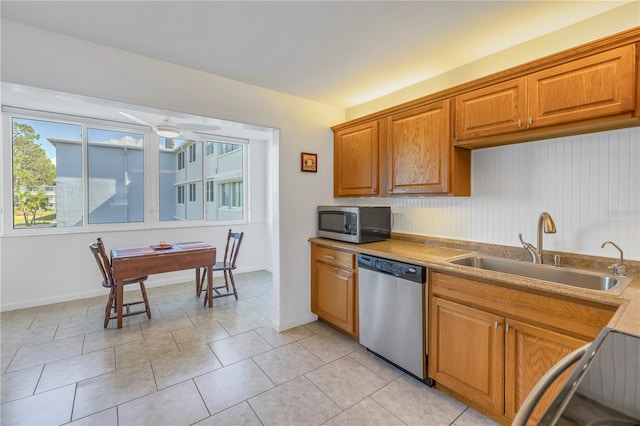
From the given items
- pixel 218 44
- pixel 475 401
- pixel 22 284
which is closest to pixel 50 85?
pixel 218 44

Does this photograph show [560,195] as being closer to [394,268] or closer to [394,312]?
[394,268]

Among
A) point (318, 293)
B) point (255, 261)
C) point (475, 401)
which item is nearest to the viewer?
point (475, 401)

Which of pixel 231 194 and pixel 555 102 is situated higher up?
pixel 555 102

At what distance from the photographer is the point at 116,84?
2.10 m

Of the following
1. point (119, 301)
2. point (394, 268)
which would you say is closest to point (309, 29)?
point (394, 268)

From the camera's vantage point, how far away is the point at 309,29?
1.90 meters

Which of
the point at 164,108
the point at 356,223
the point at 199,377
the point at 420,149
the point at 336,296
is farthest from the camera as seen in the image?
the point at 336,296

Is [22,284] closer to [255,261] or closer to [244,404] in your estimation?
[255,261]

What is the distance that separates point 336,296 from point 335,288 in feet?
0.26

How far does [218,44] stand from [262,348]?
252cm

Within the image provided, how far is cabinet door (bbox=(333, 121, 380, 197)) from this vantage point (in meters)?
2.82

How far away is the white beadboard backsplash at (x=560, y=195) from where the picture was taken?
1.71 meters

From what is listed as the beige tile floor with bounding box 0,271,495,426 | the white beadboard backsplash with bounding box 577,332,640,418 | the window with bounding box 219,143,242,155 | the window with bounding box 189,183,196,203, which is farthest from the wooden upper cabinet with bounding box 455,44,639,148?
the window with bounding box 189,183,196,203

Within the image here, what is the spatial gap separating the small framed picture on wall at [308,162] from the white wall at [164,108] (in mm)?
54
